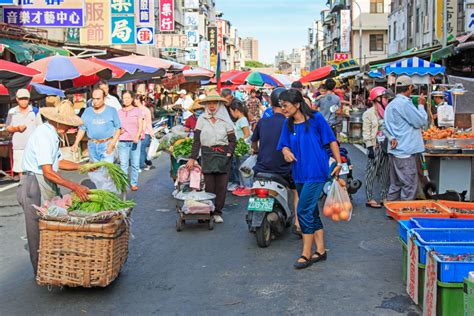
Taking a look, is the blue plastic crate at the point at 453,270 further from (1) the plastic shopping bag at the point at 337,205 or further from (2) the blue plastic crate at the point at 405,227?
(1) the plastic shopping bag at the point at 337,205

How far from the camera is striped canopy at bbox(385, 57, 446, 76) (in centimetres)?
1632

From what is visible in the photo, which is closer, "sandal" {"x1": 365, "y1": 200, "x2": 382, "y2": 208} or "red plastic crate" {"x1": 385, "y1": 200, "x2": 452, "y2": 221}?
"red plastic crate" {"x1": 385, "y1": 200, "x2": 452, "y2": 221}

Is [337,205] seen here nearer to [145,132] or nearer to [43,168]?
[43,168]

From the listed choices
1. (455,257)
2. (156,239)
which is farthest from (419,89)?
(455,257)

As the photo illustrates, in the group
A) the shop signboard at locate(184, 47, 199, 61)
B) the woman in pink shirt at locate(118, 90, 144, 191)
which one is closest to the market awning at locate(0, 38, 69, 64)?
the woman in pink shirt at locate(118, 90, 144, 191)

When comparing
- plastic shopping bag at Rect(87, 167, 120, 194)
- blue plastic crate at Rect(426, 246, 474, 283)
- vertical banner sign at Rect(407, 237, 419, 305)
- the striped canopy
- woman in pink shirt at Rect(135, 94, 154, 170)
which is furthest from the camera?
the striped canopy

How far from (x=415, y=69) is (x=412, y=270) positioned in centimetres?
1223

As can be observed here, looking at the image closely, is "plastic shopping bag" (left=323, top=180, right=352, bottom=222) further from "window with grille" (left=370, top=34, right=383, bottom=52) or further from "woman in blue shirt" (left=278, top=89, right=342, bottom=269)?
"window with grille" (left=370, top=34, right=383, bottom=52)

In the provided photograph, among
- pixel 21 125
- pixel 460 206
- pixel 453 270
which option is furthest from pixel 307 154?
pixel 21 125

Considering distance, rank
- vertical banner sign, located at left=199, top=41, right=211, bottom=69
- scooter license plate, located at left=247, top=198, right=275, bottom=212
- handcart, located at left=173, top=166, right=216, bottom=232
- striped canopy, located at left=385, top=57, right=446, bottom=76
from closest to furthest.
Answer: scooter license plate, located at left=247, top=198, right=275, bottom=212 < handcart, located at left=173, top=166, right=216, bottom=232 < striped canopy, located at left=385, top=57, right=446, bottom=76 < vertical banner sign, located at left=199, top=41, right=211, bottom=69

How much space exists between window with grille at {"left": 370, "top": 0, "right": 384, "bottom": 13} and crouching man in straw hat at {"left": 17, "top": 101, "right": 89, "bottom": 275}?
64.8m

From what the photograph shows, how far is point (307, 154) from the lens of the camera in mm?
6332

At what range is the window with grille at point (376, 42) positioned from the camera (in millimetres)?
66963

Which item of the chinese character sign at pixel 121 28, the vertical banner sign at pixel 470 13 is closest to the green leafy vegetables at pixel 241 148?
the vertical banner sign at pixel 470 13
